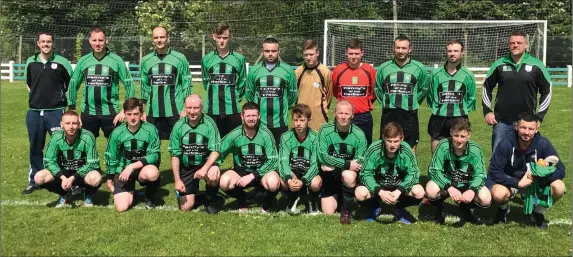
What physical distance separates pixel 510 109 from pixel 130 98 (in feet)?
13.6

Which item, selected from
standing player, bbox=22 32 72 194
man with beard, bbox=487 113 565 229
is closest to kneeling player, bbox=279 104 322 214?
man with beard, bbox=487 113 565 229

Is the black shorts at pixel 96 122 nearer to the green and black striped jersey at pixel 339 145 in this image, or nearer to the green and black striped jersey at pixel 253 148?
the green and black striped jersey at pixel 253 148

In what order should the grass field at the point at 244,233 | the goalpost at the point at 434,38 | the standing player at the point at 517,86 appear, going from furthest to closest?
1. the goalpost at the point at 434,38
2. the standing player at the point at 517,86
3. the grass field at the point at 244,233

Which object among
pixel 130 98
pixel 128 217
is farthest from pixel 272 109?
pixel 128 217

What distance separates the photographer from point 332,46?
67.3 ft

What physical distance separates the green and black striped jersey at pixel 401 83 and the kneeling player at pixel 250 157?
1.51 m

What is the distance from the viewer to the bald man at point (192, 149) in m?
5.33

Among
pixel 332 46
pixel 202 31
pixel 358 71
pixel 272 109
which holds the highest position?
pixel 202 31

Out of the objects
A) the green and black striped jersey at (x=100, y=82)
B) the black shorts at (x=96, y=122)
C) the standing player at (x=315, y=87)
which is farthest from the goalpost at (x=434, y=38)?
the black shorts at (x=96, y=122)

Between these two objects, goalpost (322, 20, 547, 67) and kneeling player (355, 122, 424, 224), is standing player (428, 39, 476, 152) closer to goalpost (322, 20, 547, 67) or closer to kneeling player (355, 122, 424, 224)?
kneeling player (355, 122, 424, 224)

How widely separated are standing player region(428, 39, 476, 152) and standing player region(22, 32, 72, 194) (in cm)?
445

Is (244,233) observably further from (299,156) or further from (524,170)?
(524,170)

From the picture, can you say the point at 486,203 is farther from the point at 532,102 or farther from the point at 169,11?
the point at 169,11

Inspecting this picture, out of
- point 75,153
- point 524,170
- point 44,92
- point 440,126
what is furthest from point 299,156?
point 44,92
